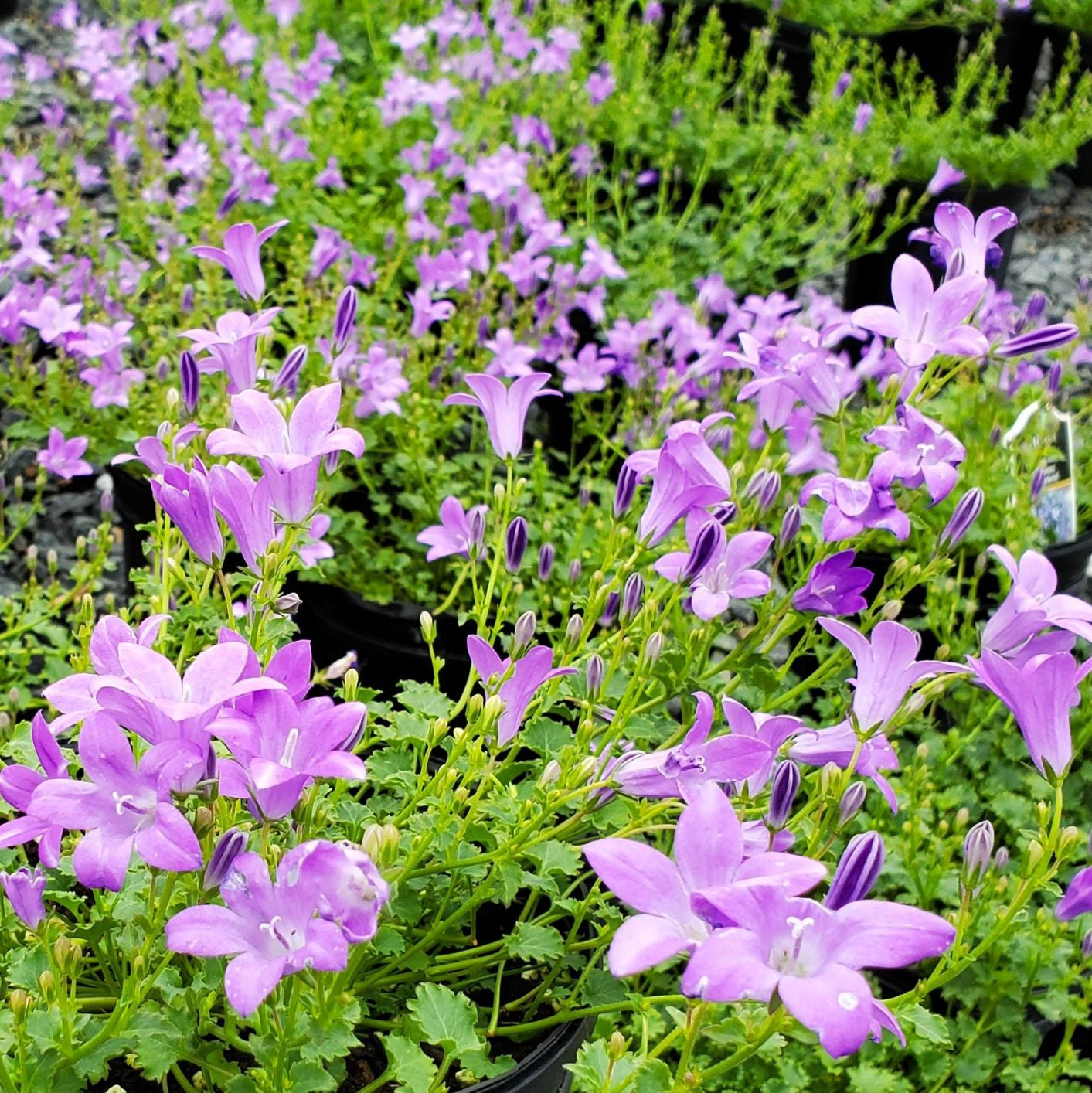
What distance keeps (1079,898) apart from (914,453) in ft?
1.68

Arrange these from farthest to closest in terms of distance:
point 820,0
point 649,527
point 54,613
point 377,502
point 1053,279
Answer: point 820,0 → point 1053,279 → point 377,502 → point 54,613 → point 649,527

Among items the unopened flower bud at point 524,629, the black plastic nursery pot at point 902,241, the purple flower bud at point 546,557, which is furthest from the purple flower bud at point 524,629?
the black plastic nursery pot at point 902,241

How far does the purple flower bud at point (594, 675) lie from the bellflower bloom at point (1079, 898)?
1.76ft

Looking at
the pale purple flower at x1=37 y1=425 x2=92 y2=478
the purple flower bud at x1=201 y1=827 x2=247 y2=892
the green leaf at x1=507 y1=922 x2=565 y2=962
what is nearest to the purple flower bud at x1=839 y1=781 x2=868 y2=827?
the green leaf at x1=507 y1=922 x2=565 y2=962

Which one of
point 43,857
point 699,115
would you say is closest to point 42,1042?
point 43,857

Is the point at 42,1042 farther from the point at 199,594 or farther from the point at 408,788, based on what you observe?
the point at 199,594

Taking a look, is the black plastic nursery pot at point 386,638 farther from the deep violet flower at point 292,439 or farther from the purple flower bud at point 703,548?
the deep violet flower at point 292,439

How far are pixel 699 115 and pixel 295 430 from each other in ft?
13.3

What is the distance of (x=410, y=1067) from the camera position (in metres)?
1.25

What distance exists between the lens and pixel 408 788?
146cm

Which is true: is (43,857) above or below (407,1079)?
above

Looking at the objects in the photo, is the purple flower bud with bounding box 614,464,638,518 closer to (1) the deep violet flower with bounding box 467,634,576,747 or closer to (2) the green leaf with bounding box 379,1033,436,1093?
(1) the deep violet flower with bounding box 467,634,576,747

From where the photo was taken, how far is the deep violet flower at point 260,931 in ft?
3.11

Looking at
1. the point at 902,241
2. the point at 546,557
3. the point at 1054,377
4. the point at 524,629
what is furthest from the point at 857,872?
the point at 902,241
